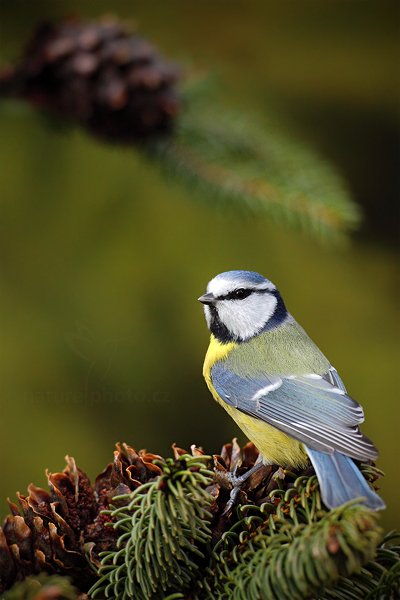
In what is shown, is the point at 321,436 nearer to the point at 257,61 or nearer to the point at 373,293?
the point at 373,293

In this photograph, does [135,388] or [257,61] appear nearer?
[135,388]

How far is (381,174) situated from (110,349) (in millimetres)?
742

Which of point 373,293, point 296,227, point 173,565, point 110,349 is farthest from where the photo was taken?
point 373,293

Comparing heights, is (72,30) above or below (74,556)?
above

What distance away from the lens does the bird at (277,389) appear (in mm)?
657

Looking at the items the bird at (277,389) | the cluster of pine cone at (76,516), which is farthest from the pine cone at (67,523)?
the bird at (277,389)

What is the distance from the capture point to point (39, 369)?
1320 millimetres

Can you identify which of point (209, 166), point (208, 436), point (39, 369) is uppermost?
point (209, 166)

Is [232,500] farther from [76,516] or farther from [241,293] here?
[241,293]

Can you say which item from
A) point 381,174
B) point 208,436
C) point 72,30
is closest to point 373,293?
point 381,174

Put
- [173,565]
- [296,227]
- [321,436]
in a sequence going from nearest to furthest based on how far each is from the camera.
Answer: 1. [173,565]
2. [321,436]
3. [296,227]

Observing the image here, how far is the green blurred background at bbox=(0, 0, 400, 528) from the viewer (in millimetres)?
1312

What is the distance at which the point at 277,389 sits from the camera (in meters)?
0.79

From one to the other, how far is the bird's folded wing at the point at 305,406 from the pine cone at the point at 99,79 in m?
0.38
